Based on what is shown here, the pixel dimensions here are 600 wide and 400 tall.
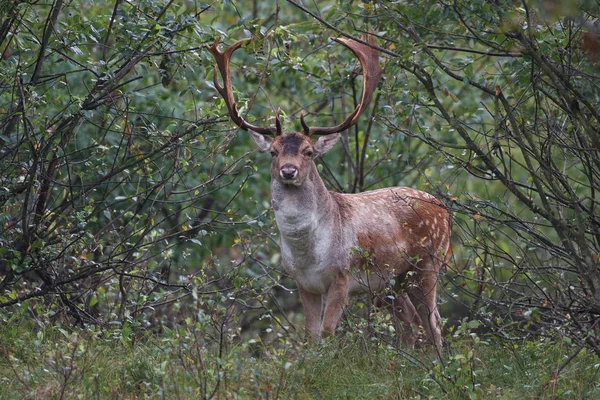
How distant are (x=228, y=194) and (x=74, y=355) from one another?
27.3ft

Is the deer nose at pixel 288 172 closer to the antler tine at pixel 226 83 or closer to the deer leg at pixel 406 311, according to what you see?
the antler tine at pixel 226 83

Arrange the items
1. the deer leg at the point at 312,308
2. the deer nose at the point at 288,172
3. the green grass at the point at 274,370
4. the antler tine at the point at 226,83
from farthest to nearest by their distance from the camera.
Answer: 1. the deer leg at the point at 312,308
2. the antler tine at the point at 226,83
3. the deer nose at the point at 288,172
4. the green grass at the point at 274,370

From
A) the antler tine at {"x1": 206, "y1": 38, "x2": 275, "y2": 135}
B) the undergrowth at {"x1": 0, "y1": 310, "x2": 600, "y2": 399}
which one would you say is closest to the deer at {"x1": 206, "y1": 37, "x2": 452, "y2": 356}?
the antler tine at {"x1": 206, "y1": 38, "x2": 275, "y2": 135}

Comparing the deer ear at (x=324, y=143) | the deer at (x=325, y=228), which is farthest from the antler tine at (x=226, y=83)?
the deer ear at (x=324, y=143)

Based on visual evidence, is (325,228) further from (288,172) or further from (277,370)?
(277,370)

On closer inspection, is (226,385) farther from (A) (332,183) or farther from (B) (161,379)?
(A) (332,183)

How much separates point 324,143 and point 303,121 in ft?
1.65

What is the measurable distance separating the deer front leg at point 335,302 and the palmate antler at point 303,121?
4.37ft

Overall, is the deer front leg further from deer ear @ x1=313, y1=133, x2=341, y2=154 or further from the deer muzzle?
deer ear @ x1=313, y1=133, x2=341, y2=154

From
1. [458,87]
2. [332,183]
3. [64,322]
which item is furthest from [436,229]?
[458,87]

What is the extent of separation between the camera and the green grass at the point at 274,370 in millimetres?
5973

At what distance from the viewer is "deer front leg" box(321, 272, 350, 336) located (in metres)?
8.17

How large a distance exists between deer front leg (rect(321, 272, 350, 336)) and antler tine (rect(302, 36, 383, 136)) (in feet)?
4.33

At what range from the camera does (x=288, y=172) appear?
8.14 meters
